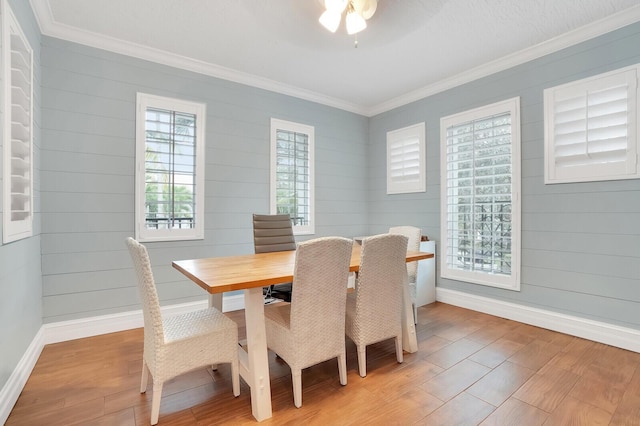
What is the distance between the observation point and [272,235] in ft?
10.4

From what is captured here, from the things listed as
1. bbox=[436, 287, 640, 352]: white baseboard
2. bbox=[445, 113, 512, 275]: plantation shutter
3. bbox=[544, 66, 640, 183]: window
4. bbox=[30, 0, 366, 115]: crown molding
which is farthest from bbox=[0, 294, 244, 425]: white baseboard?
bbox=[544, 66, 640, 183]: window

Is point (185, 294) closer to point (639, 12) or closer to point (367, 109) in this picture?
point (367, 109)

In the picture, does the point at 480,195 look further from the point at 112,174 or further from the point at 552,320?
the point at 112,174

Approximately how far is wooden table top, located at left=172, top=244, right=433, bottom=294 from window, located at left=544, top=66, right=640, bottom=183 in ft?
5.33

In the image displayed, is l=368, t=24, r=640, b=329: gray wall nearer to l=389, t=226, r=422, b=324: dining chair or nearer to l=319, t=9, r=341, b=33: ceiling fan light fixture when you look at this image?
Result: l=389, t=226, r=422, b=324: dining chair

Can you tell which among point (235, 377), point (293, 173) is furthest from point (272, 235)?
point (235, 377)

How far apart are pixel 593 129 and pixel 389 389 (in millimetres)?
2760

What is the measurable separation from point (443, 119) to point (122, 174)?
3.61 m

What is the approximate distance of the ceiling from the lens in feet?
8.06

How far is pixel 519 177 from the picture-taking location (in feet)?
10.4

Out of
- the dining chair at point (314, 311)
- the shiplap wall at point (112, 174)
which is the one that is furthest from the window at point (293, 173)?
the dining chair at point (314, 311)

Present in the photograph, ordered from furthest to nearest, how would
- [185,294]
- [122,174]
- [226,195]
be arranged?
[226,195] < [185,294] < [122,174]

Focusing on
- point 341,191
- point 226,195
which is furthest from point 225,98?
point 341,191

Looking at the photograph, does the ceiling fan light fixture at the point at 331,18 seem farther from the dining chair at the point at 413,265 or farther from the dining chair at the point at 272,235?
the dining chair at the point at 413,265
